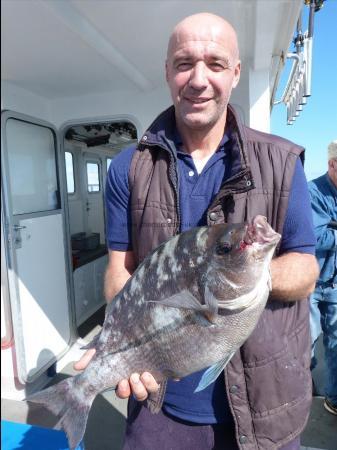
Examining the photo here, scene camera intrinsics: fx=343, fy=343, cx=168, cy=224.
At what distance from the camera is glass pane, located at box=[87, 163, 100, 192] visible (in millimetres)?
9605

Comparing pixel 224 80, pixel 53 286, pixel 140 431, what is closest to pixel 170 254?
pixel 224 80

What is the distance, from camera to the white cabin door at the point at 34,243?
4383 millimetres

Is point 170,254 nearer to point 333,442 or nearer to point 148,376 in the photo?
point 148,376

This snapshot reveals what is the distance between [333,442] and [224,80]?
12.5 feet

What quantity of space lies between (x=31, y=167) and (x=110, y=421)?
3.48 meters

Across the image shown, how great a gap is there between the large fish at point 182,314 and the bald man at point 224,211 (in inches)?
4.9

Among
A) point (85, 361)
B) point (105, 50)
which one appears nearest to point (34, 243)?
point (105, 50)

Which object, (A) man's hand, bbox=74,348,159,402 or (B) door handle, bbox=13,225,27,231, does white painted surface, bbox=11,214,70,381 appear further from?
(A) man's hand, bbox=74,348,159,402

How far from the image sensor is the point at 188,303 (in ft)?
4.80

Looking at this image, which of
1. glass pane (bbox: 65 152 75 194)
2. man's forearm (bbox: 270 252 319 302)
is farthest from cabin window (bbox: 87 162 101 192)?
man's forearm (bbox: 270 252 319 302)

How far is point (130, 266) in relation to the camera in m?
2.17

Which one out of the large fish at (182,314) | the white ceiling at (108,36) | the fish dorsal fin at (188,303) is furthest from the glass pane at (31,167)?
the fish dorsal fin at (188,303)

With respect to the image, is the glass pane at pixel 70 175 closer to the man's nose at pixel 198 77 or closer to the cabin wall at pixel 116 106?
the cabin wall at pixel 116 106

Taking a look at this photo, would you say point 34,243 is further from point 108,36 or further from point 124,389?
point 124,389
